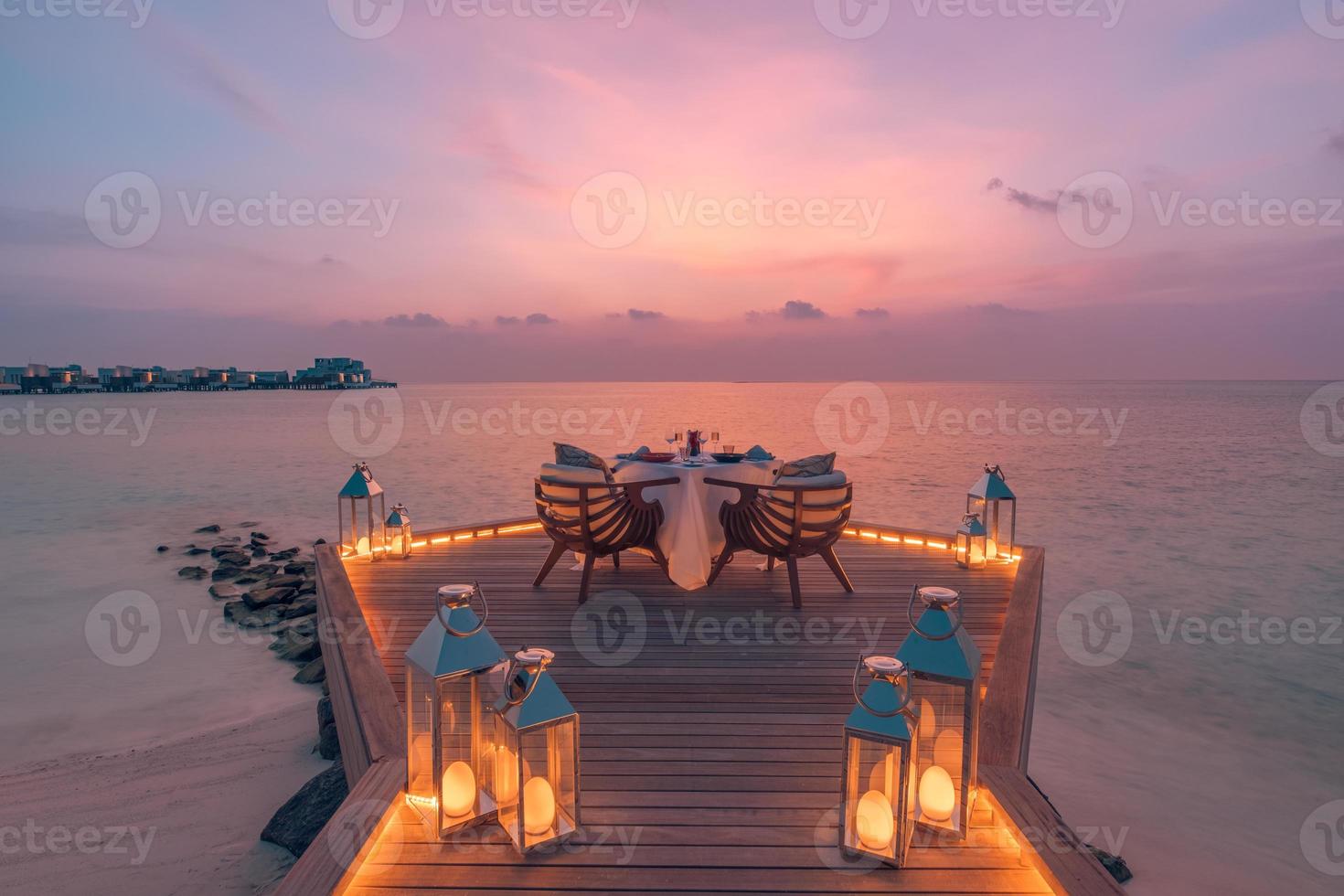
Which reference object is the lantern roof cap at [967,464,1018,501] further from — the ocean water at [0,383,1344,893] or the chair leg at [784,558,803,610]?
the ocean water at [0,383,1344,893]

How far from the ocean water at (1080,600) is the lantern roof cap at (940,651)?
142 inches

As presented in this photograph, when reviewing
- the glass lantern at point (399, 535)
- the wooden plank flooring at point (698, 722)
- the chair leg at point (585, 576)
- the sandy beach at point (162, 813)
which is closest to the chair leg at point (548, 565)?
the wooden plank flooring at point (698, 722)

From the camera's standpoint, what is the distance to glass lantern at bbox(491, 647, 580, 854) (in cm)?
202

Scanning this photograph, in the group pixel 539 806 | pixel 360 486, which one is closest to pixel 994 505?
pixel 539 806

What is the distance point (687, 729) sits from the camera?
115 inches

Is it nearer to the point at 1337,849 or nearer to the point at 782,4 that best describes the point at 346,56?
the point at 782,4

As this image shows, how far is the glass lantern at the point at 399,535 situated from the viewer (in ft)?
19.6

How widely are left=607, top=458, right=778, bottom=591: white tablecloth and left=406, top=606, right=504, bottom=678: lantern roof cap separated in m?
2.69

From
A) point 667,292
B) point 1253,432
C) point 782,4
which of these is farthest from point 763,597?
point 1253,432

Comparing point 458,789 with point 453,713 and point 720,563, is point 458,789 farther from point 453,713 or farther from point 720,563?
point 720,563

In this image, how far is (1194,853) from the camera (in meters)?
4.59

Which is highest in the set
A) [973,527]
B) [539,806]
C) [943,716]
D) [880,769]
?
[973,527]

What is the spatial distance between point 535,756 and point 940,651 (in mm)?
1326

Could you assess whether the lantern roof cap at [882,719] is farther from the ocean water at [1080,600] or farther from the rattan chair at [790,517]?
the ocean water at [1080,600]
